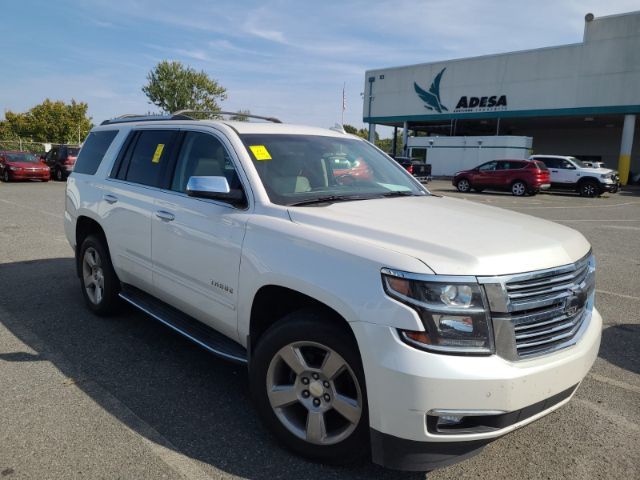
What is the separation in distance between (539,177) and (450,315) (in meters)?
22.1

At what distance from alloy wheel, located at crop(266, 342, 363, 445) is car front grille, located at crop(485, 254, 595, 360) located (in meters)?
0.76

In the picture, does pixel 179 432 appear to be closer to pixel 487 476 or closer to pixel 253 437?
pixel 253 437

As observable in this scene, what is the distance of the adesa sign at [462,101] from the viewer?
36062mm

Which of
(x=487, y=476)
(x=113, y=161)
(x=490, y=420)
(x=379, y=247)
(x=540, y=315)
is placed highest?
(x=113, y=161)

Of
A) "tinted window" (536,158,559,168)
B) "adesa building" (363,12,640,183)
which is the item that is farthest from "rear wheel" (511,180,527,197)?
"adesa building" (363,12,640,183)

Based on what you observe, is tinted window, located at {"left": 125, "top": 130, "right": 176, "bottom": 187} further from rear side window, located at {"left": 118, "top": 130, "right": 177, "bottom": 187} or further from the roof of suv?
the roof of suv

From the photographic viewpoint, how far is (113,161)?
4.85 metres

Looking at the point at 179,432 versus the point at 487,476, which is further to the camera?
the point at 179,432

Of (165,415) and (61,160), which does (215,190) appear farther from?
(61,160)

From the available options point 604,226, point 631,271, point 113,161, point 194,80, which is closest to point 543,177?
point 604,226

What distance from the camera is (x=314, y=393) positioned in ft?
8.89

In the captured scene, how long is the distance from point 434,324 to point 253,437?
145cm

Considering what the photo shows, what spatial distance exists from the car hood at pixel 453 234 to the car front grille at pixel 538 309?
0.07 m

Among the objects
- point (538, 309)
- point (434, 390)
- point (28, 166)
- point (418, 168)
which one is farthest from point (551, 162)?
point (434, 390)
